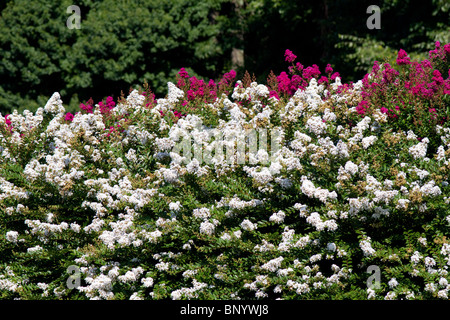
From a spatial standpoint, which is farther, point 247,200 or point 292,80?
point 292,80

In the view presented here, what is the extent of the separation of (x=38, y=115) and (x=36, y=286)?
176 cm

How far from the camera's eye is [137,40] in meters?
15.7

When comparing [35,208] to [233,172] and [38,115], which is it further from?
[233,172]

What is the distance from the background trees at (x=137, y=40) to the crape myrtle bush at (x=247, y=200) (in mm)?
9808

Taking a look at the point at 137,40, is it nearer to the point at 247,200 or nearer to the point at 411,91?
the point at 411,91

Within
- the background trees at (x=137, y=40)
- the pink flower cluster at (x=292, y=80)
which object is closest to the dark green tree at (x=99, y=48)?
the background trees at (x=137, y=40)

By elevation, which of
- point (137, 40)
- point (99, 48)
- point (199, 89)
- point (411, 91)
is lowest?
point (411, 91)

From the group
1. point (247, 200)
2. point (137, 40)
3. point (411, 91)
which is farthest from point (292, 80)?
point (137, 40)

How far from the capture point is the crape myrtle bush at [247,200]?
4.17 metres

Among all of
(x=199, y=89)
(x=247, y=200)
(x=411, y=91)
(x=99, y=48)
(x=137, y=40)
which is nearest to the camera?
(x=247, y=200)

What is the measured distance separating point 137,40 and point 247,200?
38.8 ft

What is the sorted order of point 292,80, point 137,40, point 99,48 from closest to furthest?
point 292,80 < point 99,48 < point 137,40

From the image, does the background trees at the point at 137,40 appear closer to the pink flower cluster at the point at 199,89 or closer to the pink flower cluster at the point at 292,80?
the pink flower cluster at the point at 199,89

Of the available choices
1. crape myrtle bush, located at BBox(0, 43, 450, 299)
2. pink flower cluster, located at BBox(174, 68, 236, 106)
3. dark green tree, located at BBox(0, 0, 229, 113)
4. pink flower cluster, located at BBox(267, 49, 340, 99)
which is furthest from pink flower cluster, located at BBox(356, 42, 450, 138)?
dark green tree, located at BBox(0, 0, 229, 113)
